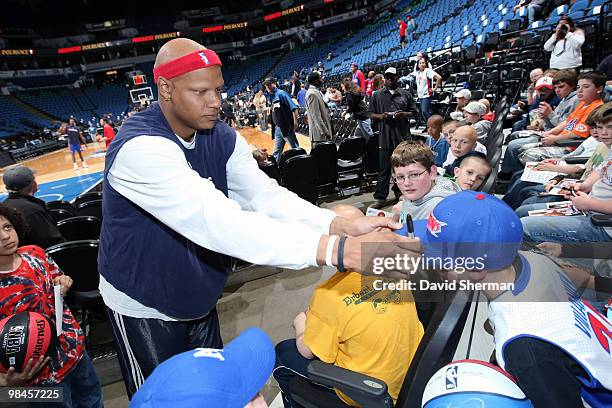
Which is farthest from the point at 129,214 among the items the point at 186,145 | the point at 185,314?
the point at 185,314

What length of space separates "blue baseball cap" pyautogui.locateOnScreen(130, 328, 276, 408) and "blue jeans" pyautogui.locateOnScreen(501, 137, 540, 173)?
15.0ft

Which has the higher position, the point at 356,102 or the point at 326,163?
the point at 356,102

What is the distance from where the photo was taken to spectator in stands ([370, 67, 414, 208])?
5234 mm

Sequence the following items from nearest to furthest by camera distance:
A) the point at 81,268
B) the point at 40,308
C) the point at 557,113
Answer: the point at 40,308
the point at 81,268
the point at 557,113

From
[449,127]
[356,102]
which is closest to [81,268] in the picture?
[449,127]

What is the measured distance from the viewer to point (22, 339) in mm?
1597

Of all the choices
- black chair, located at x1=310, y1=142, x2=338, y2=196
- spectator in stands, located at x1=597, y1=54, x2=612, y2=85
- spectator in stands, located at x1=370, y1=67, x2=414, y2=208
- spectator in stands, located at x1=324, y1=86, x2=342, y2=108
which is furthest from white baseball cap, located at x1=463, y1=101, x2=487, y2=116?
spectator in stands, located at x1=324, y1=86, x2=342, y2=108

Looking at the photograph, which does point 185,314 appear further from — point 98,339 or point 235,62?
point 235,62

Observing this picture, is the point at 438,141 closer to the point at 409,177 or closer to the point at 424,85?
the point at 409,177

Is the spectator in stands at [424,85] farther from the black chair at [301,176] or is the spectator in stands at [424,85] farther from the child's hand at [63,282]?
the child's hand at [63,282]

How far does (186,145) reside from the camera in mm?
1493

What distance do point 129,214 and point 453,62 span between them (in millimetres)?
11389

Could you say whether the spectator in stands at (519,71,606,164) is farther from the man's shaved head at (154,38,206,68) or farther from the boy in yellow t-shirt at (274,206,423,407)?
the man's shaved head at (154,38,206,68)

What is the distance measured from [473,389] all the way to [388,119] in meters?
4.59
